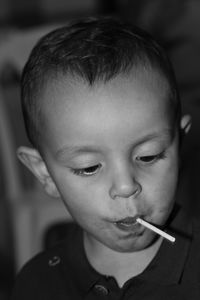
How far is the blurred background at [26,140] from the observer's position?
174 centimetres

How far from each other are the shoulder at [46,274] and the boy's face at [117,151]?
0.49 ft

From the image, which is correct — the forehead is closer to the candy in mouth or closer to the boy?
the boy

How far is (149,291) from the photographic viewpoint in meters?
0.90

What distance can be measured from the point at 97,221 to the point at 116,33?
28cm

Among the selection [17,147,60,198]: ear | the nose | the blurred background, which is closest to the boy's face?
the nose

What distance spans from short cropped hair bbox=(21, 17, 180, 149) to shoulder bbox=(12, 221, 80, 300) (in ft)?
0.66

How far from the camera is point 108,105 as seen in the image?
2.73 feet

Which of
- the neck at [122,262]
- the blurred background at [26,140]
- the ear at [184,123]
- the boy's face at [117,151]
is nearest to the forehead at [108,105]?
the boy's face at [117,151]

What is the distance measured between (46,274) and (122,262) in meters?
0.15

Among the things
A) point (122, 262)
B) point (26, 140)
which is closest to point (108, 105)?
point (122, 262)

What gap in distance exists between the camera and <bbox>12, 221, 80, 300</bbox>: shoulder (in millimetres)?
999

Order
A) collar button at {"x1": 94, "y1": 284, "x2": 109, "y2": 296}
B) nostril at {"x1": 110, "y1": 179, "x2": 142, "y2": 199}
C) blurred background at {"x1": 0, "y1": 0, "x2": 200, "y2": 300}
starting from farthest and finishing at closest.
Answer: blurred background at {"x1": 0, "y1": 0, "x2": 200, "y2": 300} → collar button at {"x1": 94, "y1": 284, "x2": 109, "y2": 296} → nostril at {"x1": 110, "y1": 179, "x2": 142, "y2": 199}

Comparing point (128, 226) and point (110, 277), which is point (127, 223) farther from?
point (110, 277)

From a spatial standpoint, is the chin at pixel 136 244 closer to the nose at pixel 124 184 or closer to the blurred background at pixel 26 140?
the nose at pixel 124 184
